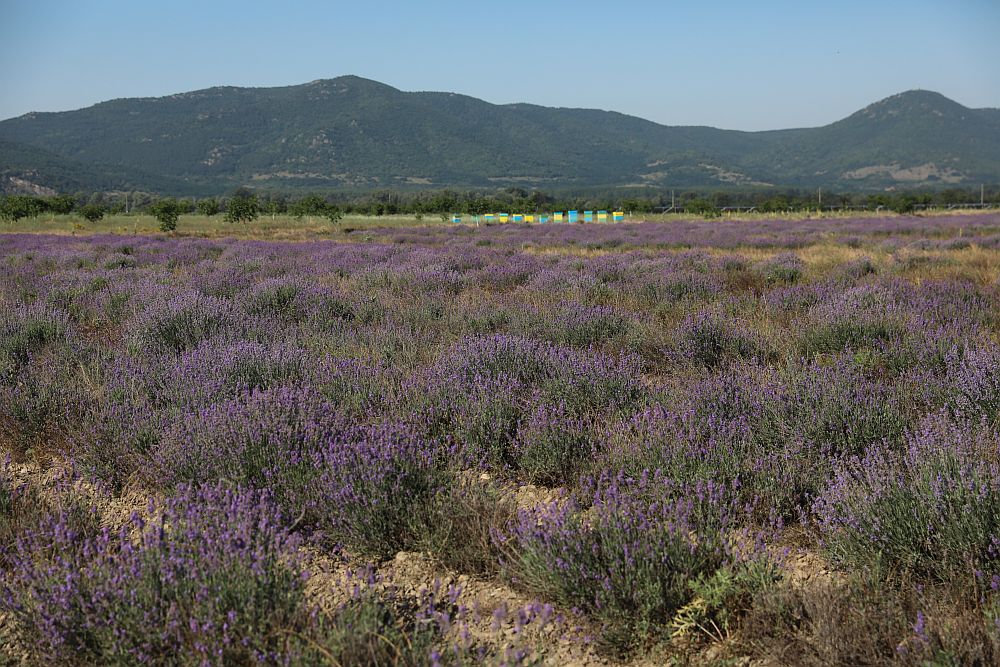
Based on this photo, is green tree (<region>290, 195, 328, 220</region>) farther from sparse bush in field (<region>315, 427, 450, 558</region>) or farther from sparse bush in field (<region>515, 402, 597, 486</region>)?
sparse bush in field (<region>315, 427, 450, 558</region>)

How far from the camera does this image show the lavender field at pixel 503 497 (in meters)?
2.03

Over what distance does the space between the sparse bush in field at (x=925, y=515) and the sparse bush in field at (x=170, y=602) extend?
78.2 inches

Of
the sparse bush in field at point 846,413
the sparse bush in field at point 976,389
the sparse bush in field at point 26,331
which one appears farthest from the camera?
the sparse bush in field at point 26,331

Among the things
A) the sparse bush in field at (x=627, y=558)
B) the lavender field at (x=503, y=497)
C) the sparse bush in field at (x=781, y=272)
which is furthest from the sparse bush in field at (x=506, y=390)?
the sparse bush in field at (x=781, y=272)

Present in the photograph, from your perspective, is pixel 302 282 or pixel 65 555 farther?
pixel 302 282

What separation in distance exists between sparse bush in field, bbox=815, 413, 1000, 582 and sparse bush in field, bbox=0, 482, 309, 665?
1.99 m

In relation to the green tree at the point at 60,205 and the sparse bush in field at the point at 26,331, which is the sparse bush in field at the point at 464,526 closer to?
the sparse bush in field at the point at 26,331

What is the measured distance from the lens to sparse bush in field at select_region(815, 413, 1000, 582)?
2.22 meters

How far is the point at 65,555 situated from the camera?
2.36 metres

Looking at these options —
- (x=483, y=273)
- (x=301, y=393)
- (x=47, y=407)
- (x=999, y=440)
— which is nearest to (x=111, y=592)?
(x=301, y=393)

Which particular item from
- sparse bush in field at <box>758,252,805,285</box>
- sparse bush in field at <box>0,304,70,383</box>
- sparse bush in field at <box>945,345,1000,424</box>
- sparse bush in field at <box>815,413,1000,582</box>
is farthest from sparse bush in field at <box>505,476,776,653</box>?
sparse bush in field at <box>758,252,805,285</box>

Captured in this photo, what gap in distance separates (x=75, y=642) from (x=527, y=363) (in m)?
3.03

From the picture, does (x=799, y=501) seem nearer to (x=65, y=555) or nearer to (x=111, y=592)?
(x=111, y=592)

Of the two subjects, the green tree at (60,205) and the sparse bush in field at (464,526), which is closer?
the sparse bush in field at (464,526)
